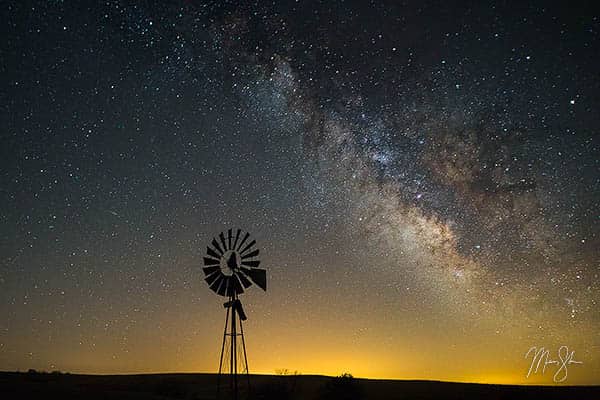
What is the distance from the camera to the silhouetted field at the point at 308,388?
92.0 ft

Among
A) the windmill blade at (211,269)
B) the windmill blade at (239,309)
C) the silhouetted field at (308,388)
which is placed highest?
the windmill blade at (211,269)

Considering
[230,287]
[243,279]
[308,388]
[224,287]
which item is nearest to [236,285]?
[230,287]

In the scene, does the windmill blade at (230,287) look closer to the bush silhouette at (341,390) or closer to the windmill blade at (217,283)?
the windmill blade at (217,283)

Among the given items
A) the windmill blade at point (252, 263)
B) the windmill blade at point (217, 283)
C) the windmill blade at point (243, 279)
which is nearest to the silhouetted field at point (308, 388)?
the windmill blade at point (217, 283)

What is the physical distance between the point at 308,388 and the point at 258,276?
39.0 ft

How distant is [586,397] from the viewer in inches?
1155

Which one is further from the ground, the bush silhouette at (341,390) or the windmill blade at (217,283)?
the windmill blade at (217,283)

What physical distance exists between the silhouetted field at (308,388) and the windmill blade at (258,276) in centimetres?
703

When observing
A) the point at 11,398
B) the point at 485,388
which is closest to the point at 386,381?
the point at 485,388

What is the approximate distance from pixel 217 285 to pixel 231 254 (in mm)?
1423

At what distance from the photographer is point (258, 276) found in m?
23.4

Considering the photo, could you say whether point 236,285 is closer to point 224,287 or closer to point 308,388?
point 224,287

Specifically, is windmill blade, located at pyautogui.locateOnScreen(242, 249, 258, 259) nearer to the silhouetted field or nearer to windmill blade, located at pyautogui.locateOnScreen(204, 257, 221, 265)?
windmill blade, located at pyautogui.locateOnScreen(204, 257, 221, 265)

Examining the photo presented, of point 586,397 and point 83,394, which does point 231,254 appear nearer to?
point 83,394
